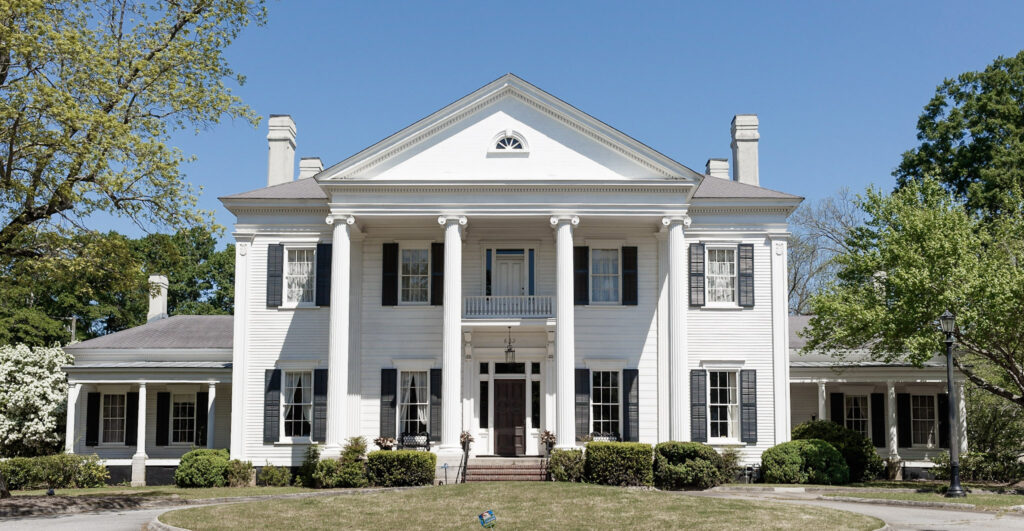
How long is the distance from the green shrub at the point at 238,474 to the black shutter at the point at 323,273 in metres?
4.89

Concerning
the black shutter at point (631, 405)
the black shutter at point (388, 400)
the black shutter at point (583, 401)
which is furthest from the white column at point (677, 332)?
the black shutter at point (388, 400)

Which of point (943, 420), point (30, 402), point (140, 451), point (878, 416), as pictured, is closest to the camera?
point (140, 451)

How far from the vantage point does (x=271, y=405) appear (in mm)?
27141

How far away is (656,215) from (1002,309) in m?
8.60

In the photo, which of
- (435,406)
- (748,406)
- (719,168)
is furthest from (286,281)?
(719,168)

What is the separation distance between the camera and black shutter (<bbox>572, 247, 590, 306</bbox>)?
27484mm

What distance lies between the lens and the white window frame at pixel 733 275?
27.4m

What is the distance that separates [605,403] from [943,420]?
11453 millimetres

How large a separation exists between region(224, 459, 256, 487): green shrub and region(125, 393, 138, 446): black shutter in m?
5.68

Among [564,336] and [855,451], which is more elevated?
[564,336]

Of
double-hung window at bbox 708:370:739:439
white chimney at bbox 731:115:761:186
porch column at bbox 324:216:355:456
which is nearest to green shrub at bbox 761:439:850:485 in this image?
double-hung window at bbox 708:370:739:439

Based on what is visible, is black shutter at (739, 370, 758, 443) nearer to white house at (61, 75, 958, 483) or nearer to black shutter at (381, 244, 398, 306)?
white house at (61, 75, 958, 483)

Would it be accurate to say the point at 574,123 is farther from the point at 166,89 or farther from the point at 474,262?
the point at 166,89

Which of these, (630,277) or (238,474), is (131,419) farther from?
(630,277)
